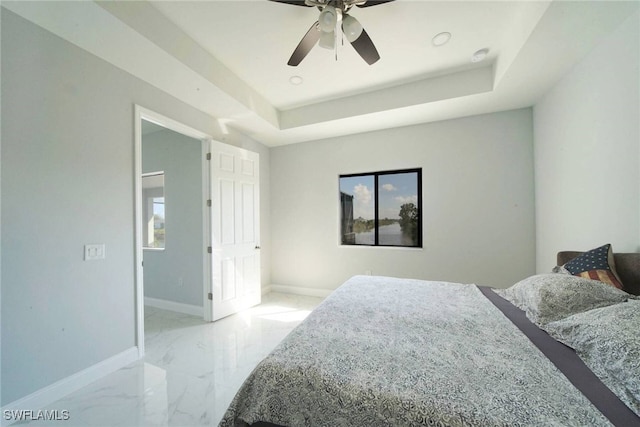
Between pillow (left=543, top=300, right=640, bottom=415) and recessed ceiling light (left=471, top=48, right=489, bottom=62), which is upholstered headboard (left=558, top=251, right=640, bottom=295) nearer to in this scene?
pillow (left=543, top=300, right=640, bottom=415)

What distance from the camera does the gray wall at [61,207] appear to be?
1.49m

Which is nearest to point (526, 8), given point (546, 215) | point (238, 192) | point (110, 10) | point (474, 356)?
point (546, 215)

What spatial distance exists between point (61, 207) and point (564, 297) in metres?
3.31

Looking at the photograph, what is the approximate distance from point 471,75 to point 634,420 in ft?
9.45

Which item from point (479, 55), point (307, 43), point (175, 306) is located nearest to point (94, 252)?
point (175, 306)

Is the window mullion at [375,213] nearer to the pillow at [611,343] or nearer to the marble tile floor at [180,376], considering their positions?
the marble tile floor at [180,376]

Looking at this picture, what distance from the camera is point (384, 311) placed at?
4.91ft

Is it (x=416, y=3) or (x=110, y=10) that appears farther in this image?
(x=416, y=3)

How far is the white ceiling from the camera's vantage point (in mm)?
1626

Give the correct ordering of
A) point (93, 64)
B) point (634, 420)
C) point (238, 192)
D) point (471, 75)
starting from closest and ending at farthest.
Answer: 1. point (634, 420)
2. point (93, 64)
3. point (471, 75)
4. point (238, 192)

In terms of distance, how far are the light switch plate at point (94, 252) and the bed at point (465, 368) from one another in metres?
1.78

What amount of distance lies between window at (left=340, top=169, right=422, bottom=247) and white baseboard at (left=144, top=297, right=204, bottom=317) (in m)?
2.33

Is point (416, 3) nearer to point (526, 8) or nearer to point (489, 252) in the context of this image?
point (526, 8)

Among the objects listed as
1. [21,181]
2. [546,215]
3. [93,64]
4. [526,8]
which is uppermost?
[526,8]
